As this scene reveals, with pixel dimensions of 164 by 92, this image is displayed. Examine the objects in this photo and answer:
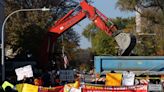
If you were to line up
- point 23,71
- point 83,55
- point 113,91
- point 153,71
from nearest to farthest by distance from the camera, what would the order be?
1. point 113,91
2. point 23,71
3. point 153,71
4. point 83,55

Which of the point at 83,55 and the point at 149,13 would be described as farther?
the point at 83,55

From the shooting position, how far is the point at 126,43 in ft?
108

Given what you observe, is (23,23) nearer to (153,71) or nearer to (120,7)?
(120,7)

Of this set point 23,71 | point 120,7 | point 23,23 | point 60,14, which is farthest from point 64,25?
point 60,14

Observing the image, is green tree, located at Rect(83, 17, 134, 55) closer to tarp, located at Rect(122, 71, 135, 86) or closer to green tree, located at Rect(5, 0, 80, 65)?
green tree, located at Rect(5, 0, 80, 65)

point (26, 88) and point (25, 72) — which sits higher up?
point (25, 72)

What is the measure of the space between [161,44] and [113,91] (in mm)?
54155

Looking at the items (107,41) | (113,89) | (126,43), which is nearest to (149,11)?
(126,43)

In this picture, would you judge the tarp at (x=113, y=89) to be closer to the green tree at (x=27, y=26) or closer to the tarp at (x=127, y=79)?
the tarp at (x=127, y=79)

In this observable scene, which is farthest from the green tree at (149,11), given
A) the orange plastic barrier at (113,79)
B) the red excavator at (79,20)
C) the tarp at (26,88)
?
the tarp at (26,88)

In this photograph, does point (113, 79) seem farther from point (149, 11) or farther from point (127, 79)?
point (149, 11)

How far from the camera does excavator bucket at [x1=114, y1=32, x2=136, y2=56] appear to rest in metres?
32.3

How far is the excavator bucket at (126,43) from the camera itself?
3234 centimetres

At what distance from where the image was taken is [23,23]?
61219mm
